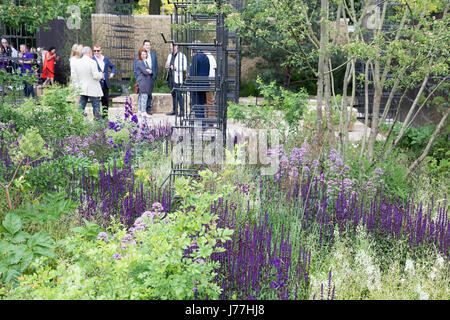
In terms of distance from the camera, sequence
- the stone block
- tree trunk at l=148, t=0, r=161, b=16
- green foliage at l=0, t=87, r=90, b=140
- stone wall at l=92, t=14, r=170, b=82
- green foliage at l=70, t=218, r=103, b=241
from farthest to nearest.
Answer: tree trunk at l=148, t=0, r=161, b=16, stone wall at l=92, t=14, r=170, b=82, the stone block, green foliage at l=0, t=87, r=90, b=140, green foliage at l=70, t=218, r=103, b=241

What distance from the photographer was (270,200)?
179 inches

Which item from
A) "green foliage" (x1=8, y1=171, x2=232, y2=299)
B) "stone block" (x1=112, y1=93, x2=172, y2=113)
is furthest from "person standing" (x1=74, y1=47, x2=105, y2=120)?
"green foliage" (x1=8, y1=171, x2=232, y2=299)

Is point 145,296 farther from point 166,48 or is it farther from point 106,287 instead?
point 166,48

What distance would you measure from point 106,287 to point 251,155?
3740 mm

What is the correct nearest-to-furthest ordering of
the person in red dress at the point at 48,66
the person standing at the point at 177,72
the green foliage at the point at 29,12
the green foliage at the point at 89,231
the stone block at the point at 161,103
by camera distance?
the green foliage at the point at 89,231, the person standing at the point at 177,72, the green foliage at the point at 29,12, the stone block at the point at 161,103, the person in red dress at the point at 48,66

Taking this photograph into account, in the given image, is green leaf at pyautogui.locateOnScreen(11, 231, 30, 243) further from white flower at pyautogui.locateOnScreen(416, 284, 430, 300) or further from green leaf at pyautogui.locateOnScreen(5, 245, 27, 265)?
white flower at pyautogui.locateOnScreen(416, 284, 430, 300)

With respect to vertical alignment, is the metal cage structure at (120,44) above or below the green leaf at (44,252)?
above

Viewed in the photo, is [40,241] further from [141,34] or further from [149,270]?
[141,34]

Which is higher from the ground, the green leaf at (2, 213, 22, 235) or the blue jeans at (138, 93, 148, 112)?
the blue jeans at (138, 93, 148, 112)

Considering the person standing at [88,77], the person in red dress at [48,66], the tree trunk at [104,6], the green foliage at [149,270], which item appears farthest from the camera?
the tree trunk at [104,6]

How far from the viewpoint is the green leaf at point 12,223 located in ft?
11.6

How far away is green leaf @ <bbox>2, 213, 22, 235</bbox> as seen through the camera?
3.55 metres

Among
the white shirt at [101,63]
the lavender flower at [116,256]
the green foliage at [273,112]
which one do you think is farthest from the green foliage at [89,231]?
the white shirt at [101,63]

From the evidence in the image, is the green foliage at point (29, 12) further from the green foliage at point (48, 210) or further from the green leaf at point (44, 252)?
the green leaf at point (44, 252)
